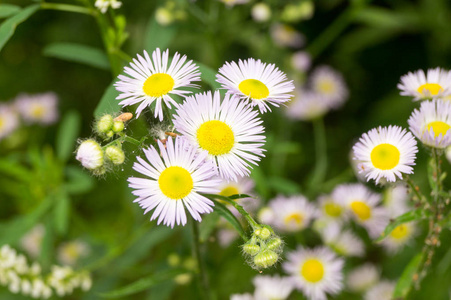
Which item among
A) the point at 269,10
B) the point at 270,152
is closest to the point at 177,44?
the point at 269,10

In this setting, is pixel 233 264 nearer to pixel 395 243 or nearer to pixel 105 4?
pixel 395 243

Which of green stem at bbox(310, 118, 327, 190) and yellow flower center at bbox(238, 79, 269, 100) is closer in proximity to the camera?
yellow flower center at bbox(238, 79, 269, 100)

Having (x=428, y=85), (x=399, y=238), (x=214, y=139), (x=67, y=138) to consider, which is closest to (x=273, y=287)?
(x=399, y=238)

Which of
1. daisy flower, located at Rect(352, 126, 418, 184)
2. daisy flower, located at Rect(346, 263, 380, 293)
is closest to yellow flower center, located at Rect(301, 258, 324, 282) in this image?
daisy flower, located at Rect(346, 263, 380, 293)

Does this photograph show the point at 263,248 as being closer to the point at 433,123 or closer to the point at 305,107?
the point at 433,123

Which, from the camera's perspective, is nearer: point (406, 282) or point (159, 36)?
point (406, 282)

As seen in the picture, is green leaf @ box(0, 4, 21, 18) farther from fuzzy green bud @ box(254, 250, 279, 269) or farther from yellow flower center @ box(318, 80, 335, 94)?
yellow flower center @ box(318, 80, 335, 94)
